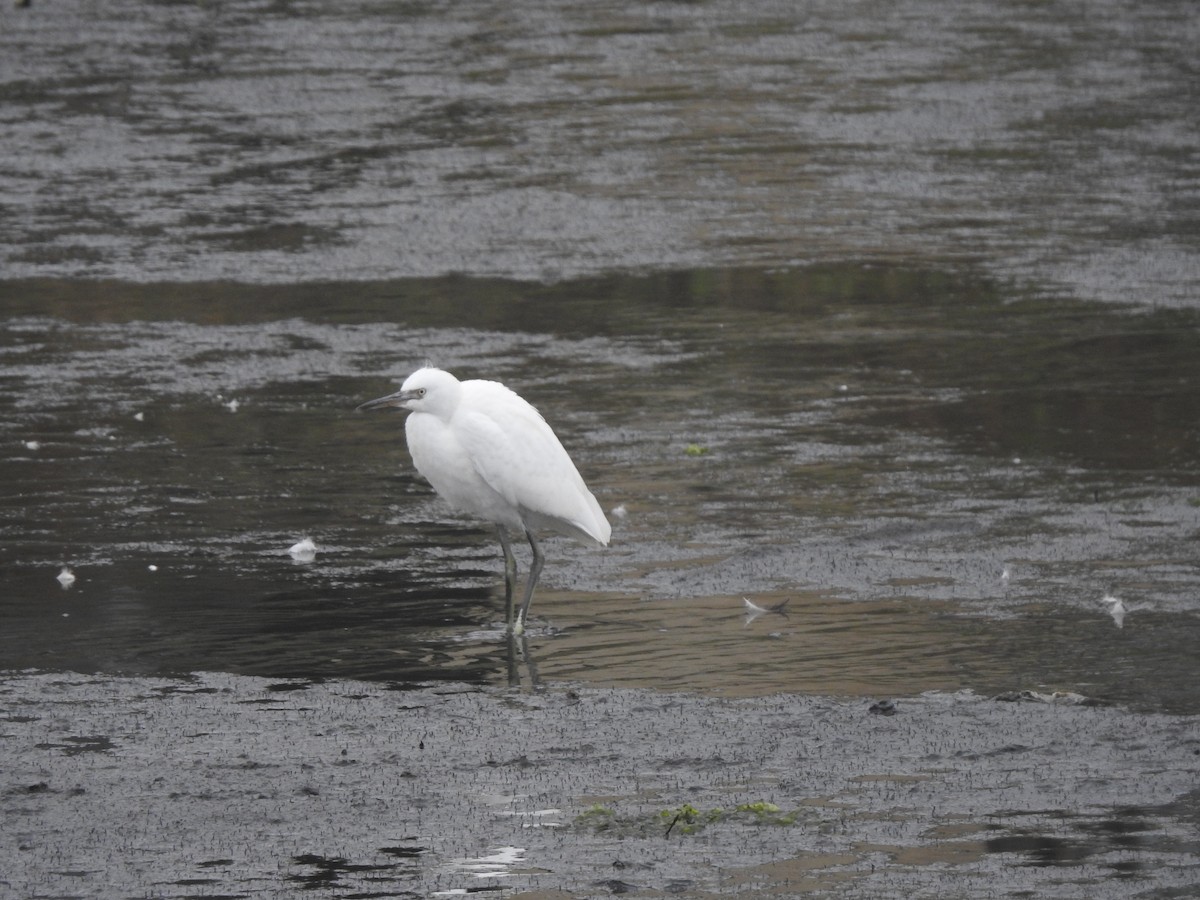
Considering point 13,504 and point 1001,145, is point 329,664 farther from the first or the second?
point 1001,145

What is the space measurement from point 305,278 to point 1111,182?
269 inches

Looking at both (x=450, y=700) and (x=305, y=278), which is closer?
(x=450, y=700)

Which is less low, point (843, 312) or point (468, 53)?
point (468, 53)

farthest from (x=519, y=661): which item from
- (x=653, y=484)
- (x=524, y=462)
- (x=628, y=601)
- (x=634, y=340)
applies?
(x=634, y=340)

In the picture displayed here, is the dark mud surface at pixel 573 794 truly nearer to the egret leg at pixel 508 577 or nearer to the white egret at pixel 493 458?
the egret leg at pixel 508 577

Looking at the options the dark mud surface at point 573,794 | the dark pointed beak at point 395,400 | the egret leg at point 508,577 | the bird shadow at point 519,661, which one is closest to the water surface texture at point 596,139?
the egret leg at point 508,577

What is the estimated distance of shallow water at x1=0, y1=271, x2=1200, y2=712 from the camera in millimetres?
8031

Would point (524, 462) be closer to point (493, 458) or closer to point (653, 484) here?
point (493, 458)

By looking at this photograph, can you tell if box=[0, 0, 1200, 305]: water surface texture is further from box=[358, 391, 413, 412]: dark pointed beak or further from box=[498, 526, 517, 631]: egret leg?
box=[358, 391, 413, 412]: dark pointed beak

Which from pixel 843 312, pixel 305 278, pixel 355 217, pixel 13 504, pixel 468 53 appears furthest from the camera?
pixel 468 53

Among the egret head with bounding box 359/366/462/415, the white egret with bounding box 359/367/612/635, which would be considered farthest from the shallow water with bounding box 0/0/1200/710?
the egret head with bounding box 359/366/462/415

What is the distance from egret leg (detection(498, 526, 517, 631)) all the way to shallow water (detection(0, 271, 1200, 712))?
0.11m

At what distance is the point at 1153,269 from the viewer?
14227 millimetres

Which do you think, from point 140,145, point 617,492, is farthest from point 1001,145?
point 617,492
